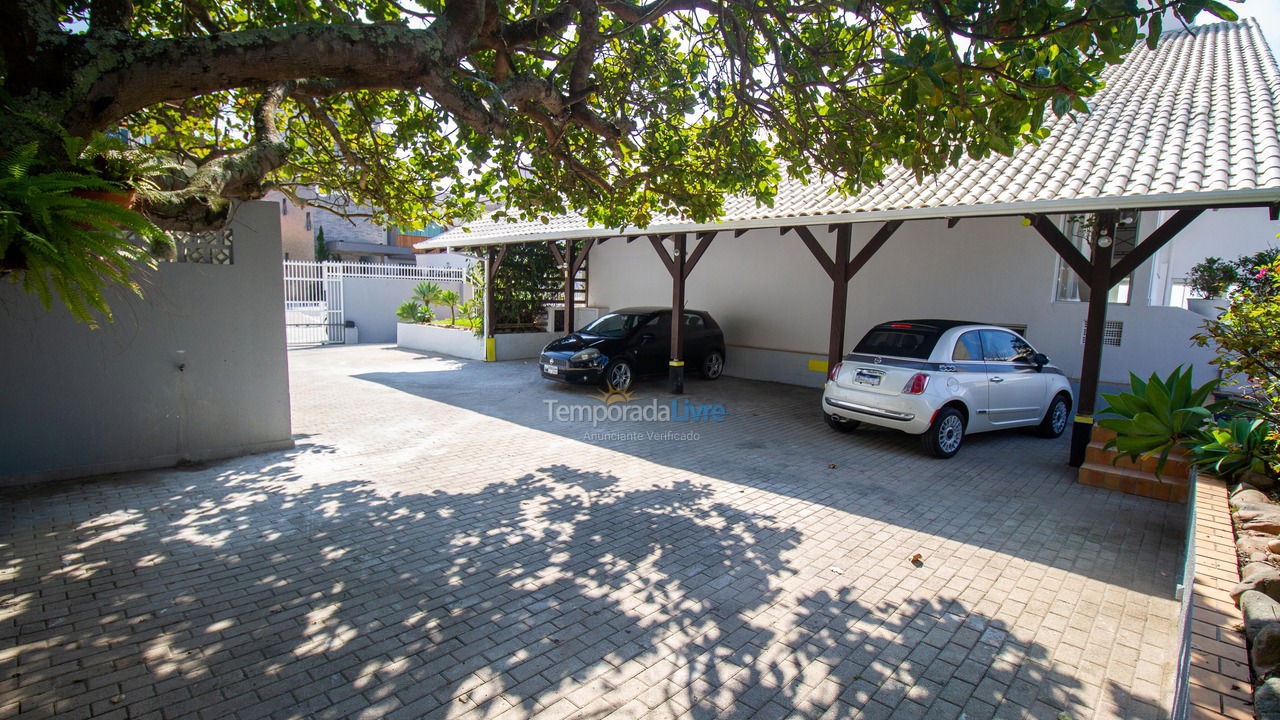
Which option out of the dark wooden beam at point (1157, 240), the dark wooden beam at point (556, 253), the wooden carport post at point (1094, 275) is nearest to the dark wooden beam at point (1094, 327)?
the wooden carport post at point (1094, 275)

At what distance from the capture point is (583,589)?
12.5ft

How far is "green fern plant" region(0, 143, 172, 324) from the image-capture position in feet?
5.94

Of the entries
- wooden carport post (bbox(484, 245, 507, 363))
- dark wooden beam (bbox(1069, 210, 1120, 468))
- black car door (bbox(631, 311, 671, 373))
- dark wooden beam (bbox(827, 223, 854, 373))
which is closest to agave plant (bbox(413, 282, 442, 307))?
wooden carport post (bbox(484, 245, 507, 363))

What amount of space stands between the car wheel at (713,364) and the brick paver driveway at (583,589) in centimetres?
558

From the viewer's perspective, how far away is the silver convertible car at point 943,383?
6953 mm

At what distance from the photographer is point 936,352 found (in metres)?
7.04

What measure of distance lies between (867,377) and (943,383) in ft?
2.78

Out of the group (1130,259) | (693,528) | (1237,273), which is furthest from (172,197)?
(1237,273)

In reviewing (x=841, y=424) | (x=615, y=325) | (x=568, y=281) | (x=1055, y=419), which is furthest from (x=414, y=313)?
(x=1055, y=419)

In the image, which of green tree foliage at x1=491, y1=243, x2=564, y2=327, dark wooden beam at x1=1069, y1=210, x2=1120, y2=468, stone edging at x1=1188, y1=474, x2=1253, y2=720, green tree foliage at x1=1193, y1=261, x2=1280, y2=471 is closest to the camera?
stone edging at x1=1188, y1=474, x2=1253, y2=720

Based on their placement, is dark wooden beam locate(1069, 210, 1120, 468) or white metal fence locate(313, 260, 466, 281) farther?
white metal fence locate(313, 260, 466, 281)

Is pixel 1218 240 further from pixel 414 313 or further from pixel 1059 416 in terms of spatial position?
pixel 414 313

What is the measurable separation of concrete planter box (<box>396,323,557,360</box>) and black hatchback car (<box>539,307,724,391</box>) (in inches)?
142

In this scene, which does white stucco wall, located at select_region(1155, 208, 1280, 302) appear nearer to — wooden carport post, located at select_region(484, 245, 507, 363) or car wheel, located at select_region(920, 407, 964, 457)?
car wheel, located at select_region(920, 407, 964, 457)
